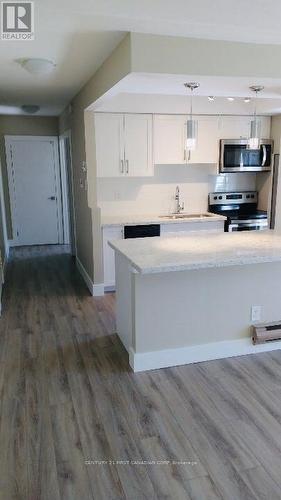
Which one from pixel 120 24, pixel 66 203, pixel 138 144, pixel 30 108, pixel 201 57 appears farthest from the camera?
pixel 66 203

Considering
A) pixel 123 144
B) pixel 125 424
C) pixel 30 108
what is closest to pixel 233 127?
pixel 123 144

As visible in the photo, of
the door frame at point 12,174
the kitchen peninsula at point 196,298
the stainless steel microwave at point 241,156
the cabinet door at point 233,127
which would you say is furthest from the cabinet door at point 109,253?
the door frame at point 12,174

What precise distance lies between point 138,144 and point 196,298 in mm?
2485

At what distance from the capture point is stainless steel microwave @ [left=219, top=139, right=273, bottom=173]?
490cm

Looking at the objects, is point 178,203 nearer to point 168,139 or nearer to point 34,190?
point 168,139

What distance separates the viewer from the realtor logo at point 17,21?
6.70 ft

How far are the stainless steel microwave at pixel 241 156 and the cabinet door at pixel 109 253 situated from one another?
164 cm

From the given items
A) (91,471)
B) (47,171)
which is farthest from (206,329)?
(47,171)

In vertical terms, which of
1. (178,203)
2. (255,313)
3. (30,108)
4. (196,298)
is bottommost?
(255,313)

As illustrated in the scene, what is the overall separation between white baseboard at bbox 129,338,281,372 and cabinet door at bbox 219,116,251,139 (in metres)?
2.92

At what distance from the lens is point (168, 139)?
4789mm

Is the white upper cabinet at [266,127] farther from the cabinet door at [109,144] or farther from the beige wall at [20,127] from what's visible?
the beige wall at [20,127]

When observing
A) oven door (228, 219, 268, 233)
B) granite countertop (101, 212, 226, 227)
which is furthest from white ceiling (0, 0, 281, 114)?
oven door (228, 219, 268, 233)

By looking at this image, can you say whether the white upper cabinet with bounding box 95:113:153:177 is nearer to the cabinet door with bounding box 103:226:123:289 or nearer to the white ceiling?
the cabinet door with bounding box 103:226:123:289
